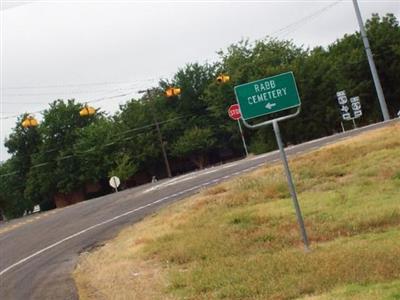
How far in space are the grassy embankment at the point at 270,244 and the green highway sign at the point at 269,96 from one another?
2398mm

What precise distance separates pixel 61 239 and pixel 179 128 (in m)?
56.6

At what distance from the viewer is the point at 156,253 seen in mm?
13055

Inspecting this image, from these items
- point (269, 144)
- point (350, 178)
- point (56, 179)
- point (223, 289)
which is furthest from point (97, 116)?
point (223, 289)

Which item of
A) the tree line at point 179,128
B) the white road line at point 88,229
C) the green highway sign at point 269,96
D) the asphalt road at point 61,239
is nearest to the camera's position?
the green highway sign at point 269,96

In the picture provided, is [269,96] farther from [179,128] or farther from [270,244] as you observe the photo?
[179,128]

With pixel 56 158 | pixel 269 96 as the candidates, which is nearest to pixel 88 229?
pixel 269 96

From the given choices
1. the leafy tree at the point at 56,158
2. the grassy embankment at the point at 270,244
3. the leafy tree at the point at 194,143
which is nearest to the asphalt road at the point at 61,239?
the grassy embankment at the point at 270,244

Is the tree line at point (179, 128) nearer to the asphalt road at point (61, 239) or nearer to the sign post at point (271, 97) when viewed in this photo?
the asphalt road at point (61, 239)

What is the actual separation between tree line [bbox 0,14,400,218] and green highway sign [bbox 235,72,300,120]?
170ft

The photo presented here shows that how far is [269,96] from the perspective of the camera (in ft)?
34.1

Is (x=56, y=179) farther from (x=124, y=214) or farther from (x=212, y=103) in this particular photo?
(x=124, y=214)

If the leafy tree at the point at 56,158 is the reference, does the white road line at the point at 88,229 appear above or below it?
below

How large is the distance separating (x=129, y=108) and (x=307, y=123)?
86.8ft

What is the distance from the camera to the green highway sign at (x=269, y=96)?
10383 mm
